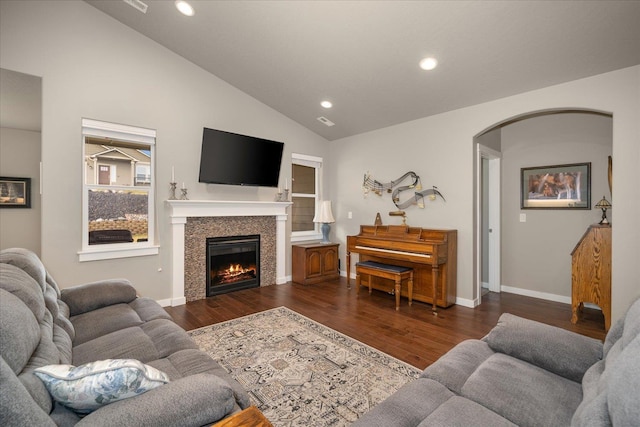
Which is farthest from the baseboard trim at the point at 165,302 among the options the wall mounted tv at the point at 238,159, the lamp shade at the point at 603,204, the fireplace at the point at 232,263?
the lamp shade at the point at 603,204

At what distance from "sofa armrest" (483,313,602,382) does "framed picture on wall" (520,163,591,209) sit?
315 centimetres

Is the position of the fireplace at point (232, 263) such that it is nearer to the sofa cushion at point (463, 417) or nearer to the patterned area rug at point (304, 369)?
the patterned area rug at point (304, 369)

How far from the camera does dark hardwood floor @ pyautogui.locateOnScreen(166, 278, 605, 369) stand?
2.93 metres

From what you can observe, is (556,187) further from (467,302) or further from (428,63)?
(428,63)

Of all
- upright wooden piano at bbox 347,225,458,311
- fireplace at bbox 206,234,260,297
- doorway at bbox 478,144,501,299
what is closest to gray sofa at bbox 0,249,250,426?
fireplace at bbox 206,234,260,297

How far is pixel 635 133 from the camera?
2.80 meters

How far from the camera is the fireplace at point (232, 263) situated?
175 inches

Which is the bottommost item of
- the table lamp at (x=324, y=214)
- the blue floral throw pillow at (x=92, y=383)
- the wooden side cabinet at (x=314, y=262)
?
the wooden side cabinet at (x=314, y=262)

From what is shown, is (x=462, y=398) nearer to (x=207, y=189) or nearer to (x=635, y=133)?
(x=635, y=133)

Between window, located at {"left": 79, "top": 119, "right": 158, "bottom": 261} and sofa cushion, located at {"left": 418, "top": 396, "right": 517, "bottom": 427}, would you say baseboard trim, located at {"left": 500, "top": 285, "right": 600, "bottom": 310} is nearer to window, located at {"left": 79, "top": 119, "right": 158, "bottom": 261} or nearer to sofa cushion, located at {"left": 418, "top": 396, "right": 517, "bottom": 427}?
sofa cushion, located at {"left": 418, "top": 396, "right": 517, "bottom": 427}

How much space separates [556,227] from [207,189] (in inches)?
192

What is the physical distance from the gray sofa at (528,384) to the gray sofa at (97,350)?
65cm

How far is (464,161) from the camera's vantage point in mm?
3957

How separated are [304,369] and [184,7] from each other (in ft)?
12.0
